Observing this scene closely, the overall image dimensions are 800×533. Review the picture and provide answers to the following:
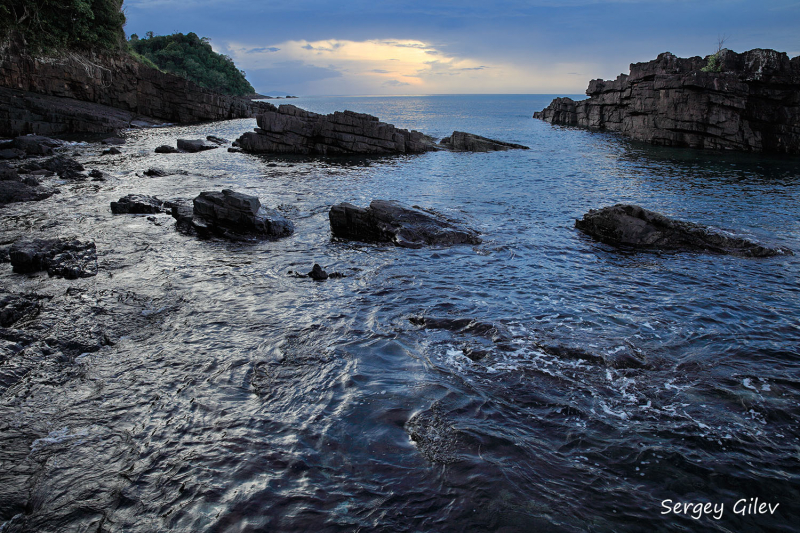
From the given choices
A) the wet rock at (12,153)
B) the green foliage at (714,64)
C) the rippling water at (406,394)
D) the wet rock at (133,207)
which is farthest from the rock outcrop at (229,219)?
the green foliage at (714,64)

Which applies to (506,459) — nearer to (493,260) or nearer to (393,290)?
(393,290)

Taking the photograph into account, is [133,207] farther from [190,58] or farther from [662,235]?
[190,58]

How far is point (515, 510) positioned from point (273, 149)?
50179 mm

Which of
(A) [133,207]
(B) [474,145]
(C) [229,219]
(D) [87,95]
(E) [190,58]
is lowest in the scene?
(C) [229,219]

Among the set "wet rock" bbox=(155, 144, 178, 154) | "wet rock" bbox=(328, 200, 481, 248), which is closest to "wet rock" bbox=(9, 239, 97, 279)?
"wet rock" bbox=(328, 200, 481, 248)

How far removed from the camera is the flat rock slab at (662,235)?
701 inches

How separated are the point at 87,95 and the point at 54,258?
58961mm

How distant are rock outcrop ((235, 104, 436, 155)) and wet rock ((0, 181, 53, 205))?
26.8 m

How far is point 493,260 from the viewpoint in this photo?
17234 millimetres

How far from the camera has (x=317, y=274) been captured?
14.9 metres

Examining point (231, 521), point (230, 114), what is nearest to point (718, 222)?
point (231, 521)

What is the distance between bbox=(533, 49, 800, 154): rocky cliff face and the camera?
4941 centimetres

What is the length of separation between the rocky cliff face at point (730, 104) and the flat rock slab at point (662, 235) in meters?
44.8

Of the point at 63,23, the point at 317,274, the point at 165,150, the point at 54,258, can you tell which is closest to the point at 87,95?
the point at 63,23
